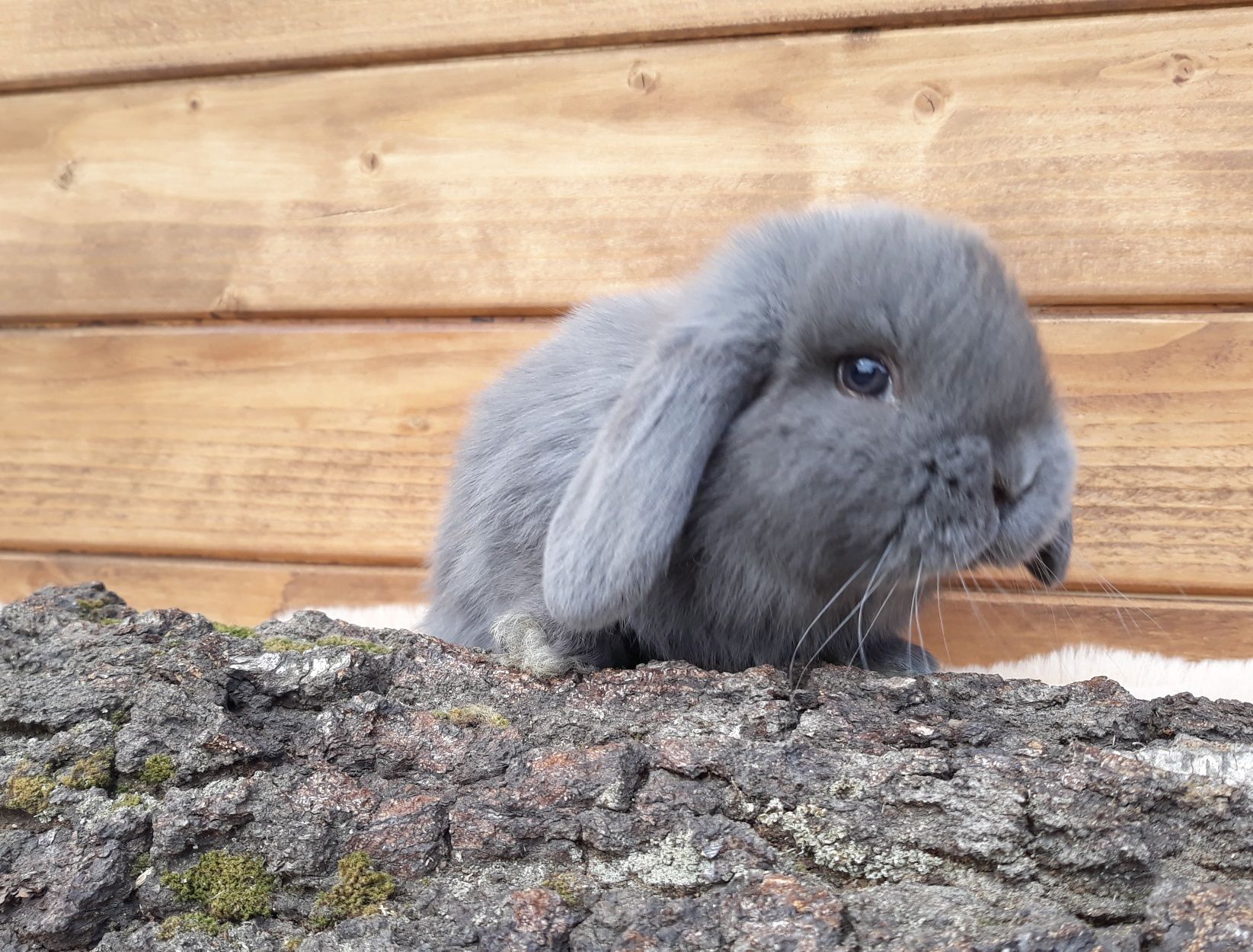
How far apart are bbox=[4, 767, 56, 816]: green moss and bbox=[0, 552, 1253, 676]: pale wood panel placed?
777mm

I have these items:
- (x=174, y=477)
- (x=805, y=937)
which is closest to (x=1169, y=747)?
(x=805, y=937)

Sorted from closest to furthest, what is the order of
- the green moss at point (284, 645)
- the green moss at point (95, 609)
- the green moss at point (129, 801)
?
the green moss at point (129, 801)
the green moss at point (284, 645)
the green moss at point (95, 609)

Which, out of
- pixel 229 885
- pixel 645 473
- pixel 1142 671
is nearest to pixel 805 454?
pixel 645 473

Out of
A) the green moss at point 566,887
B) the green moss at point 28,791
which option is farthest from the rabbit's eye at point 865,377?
the green moss at point 28,791

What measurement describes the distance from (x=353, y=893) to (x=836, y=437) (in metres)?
0.58

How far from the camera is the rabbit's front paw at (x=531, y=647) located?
1120 millimetres

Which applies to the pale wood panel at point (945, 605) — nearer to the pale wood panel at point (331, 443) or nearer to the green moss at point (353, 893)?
the pale wood panel at point (331, 443)

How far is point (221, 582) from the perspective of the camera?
79.6 inches

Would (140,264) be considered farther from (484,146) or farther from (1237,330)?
(1237,330)

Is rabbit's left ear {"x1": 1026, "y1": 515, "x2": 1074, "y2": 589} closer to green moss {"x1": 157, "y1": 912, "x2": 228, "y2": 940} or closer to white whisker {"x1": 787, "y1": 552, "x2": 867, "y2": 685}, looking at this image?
white whisker {"x1": 787, "y1": 552, "x2": 867, "y2": 685}

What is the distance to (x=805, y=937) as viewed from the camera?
0.77m

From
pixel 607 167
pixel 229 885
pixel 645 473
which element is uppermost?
pixel 607 167

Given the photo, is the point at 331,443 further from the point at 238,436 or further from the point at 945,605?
the point at 945,605

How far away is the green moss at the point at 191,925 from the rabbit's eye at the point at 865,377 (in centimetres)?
73
